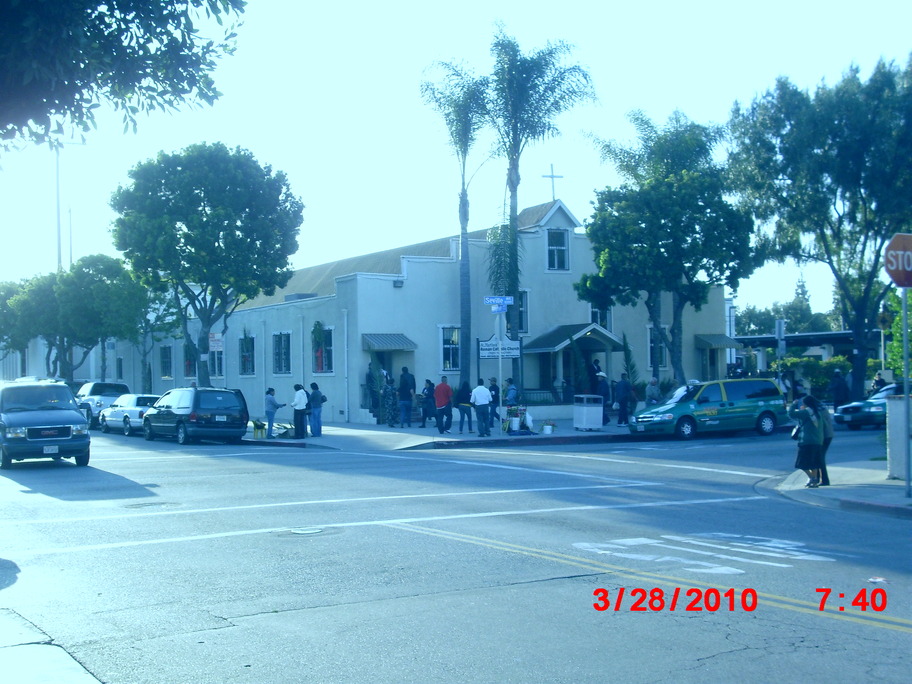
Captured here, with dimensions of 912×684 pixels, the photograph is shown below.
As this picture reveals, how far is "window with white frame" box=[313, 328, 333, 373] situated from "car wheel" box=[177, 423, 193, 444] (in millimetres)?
9612

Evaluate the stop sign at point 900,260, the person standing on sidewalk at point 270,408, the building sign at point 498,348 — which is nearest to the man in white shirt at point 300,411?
the person standing on sidewalk at point 270,408

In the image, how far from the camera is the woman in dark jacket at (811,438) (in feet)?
50.4

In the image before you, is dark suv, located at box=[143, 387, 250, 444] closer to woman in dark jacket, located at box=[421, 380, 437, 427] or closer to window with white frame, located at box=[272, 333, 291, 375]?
woman in dark jacket, located at box=[421, 380, 437, 427]

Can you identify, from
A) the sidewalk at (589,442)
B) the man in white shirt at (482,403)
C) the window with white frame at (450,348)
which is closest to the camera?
the sidewalk at (589,442)

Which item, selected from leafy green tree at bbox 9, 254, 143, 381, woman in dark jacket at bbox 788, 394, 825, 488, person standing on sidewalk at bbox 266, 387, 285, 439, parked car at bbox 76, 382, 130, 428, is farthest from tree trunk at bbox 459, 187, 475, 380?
woman in dark jacket at bbox 788, 394, 825, 488

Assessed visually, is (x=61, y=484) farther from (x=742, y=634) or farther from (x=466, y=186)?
(x=466, y=186)

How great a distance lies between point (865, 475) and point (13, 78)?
1459 cm

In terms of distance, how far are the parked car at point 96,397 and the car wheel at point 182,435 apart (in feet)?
30.5

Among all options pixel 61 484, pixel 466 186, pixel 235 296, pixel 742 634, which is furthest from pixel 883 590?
pixel 235 296

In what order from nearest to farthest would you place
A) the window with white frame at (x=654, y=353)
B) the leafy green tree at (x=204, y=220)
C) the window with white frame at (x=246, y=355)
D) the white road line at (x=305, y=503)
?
the white road line at (x=305, y=503) → the leafy green tree at (x=204, y=220) → the window with white frame at (x=654, y=353) → the window with white frame at (x=246, y=355)

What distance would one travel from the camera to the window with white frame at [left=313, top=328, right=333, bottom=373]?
3681 centimetres

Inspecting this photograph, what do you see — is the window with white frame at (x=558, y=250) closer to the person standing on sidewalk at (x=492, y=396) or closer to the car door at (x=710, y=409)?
the person standing on sidewalk at (x=492, y=396)

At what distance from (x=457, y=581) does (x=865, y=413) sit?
76.7 feet

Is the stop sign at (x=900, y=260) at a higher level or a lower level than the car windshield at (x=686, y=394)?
higher
